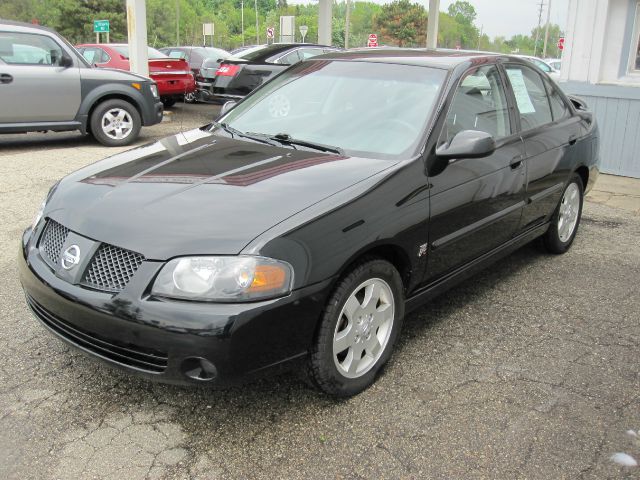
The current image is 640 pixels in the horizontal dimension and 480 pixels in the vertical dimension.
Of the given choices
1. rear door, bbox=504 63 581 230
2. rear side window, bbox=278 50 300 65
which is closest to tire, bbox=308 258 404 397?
rear door, bbox=504 63 581 230

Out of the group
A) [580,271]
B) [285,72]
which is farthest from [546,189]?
[285,72]

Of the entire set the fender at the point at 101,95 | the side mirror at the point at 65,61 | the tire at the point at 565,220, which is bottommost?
the tire at the point at 565,220

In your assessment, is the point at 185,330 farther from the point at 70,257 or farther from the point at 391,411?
the point at 391,411

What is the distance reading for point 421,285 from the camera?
134 inches

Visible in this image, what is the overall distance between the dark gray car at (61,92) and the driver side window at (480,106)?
6923 mm

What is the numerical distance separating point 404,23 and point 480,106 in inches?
3466

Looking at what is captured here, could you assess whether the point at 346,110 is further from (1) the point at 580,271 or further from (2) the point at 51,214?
(1) the point at 580,271

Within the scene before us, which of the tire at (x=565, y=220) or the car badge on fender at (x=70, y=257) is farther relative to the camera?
the tire at (x=565, y=220)

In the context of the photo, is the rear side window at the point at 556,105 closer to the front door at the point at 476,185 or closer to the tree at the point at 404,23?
the front door at the point at 476,185

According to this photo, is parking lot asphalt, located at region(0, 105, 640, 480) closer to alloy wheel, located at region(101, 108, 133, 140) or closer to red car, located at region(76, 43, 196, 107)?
alloy wheel, located at region(101, 108, 133, 140)

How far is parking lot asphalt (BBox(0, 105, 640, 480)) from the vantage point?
256cm

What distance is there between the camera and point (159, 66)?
1368 cm

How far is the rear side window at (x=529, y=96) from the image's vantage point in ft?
14.1

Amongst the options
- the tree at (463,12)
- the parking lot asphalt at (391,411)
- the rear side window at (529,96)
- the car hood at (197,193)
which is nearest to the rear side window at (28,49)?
the parking lot asphalt at (391,411)
